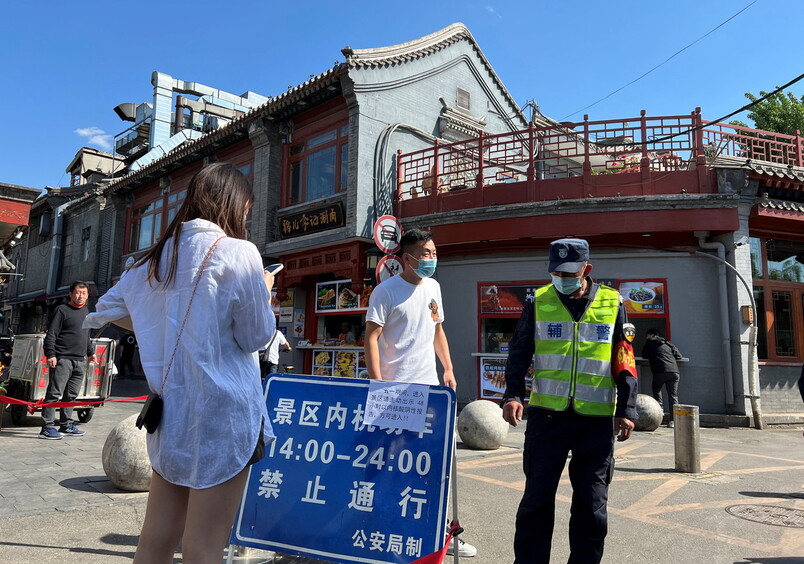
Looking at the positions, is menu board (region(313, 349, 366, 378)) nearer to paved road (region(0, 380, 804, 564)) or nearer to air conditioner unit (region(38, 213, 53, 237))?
paved road (region(0, 380, 804, 564))

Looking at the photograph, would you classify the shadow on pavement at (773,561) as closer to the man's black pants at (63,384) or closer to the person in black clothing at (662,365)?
the person in black clothing at (662,365)

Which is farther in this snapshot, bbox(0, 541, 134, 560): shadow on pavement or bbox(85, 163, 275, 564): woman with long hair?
bbox(0, 541, 134, 560): shadow on pavement

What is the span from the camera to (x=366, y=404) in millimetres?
3400

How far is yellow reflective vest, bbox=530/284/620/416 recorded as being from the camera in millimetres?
3184

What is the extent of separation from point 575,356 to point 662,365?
8.61 metres

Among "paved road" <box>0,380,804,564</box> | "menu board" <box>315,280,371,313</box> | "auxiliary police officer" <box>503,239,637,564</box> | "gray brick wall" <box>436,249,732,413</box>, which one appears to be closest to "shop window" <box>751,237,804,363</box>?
"gray brick wall" <box>436,249,732,413</box>

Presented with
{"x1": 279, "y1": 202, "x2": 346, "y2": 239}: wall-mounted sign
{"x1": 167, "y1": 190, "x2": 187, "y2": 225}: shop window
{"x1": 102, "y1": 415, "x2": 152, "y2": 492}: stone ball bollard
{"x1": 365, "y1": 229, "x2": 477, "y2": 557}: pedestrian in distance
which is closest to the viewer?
{"x1": 365, "y1": 229, "x2": 477, "y2": 557}: pedestrian in distance

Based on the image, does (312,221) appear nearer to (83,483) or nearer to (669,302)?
(669,302)

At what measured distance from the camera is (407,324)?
4.05 metres

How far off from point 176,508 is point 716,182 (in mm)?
12230

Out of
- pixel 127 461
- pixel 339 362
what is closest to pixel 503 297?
pixel 339 362

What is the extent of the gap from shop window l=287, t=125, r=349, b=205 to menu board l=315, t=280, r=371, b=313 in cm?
242

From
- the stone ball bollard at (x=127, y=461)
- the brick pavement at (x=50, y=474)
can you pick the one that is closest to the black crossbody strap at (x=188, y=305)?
the brick pavement at (x=50, y=474)

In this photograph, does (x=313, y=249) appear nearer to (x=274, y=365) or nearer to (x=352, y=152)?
(x=352, y=152)
